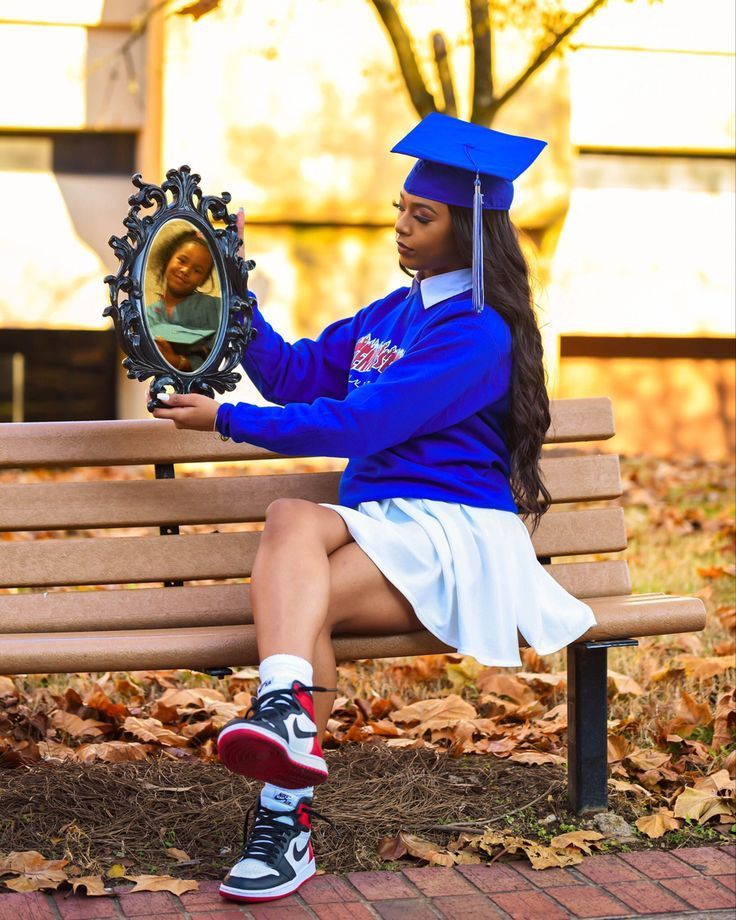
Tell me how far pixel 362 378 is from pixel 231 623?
0.69 meters

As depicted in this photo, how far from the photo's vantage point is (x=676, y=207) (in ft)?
46.8

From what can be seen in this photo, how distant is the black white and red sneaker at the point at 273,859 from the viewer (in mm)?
2674

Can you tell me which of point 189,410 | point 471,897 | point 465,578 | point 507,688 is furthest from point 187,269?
point 507,688

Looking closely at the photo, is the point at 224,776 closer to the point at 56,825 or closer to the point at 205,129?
the point at 56,825

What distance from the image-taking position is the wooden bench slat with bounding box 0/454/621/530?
3.28 meters

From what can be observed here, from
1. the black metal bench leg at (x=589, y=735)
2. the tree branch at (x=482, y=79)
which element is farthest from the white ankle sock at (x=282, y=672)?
the tree branch at (x=482, y=79)

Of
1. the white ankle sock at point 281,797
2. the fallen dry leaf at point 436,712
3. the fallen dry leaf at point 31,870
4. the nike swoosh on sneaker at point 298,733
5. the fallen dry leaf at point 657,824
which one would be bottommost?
the fallen dry leaf at point 31,870

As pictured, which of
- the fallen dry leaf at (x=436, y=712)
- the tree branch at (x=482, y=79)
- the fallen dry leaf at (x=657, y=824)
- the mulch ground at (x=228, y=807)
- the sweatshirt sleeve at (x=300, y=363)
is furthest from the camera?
the tree branch at (x=482, y=79)

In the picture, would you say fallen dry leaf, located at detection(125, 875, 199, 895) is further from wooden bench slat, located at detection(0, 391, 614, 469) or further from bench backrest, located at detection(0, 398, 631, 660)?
wooden bench slat, located at detection(0, 391, 614, 469)

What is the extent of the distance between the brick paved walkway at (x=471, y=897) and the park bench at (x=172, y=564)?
15.3 inches

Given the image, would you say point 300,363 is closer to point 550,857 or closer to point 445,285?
point 445,285

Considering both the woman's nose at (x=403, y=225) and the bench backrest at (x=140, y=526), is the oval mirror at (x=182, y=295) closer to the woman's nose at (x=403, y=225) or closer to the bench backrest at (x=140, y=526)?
the bench backrest at (x=140, y=526)

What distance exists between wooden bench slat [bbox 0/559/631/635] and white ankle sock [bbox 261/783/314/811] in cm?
56

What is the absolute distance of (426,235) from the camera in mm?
3229
